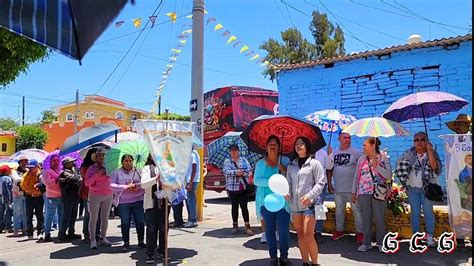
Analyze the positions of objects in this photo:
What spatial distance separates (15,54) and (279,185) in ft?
17.9

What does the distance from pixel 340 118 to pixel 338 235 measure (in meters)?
2.07

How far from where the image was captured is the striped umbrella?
6.69 meters

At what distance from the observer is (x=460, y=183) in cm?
513

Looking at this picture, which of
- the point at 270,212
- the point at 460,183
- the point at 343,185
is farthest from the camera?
the point at 343,185

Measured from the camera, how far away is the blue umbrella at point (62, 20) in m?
3.37

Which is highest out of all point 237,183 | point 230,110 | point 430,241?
point 230,110

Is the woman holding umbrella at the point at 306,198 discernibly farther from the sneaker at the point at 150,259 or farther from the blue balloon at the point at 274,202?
the sneaker at the point at 150,259

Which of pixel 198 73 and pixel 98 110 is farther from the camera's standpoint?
pixel 98 110

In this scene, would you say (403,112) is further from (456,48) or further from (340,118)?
(456,48)

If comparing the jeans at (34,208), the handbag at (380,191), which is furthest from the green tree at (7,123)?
the handbag at (380,191)

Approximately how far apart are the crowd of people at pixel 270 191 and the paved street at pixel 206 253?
25cm

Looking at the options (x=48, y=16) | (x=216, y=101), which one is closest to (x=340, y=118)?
(x=48, y=16)

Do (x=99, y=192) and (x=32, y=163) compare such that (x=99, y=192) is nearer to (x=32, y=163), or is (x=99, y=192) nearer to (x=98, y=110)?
(x=32, y=163)

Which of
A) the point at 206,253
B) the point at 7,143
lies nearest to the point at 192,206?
the point at 206,253
